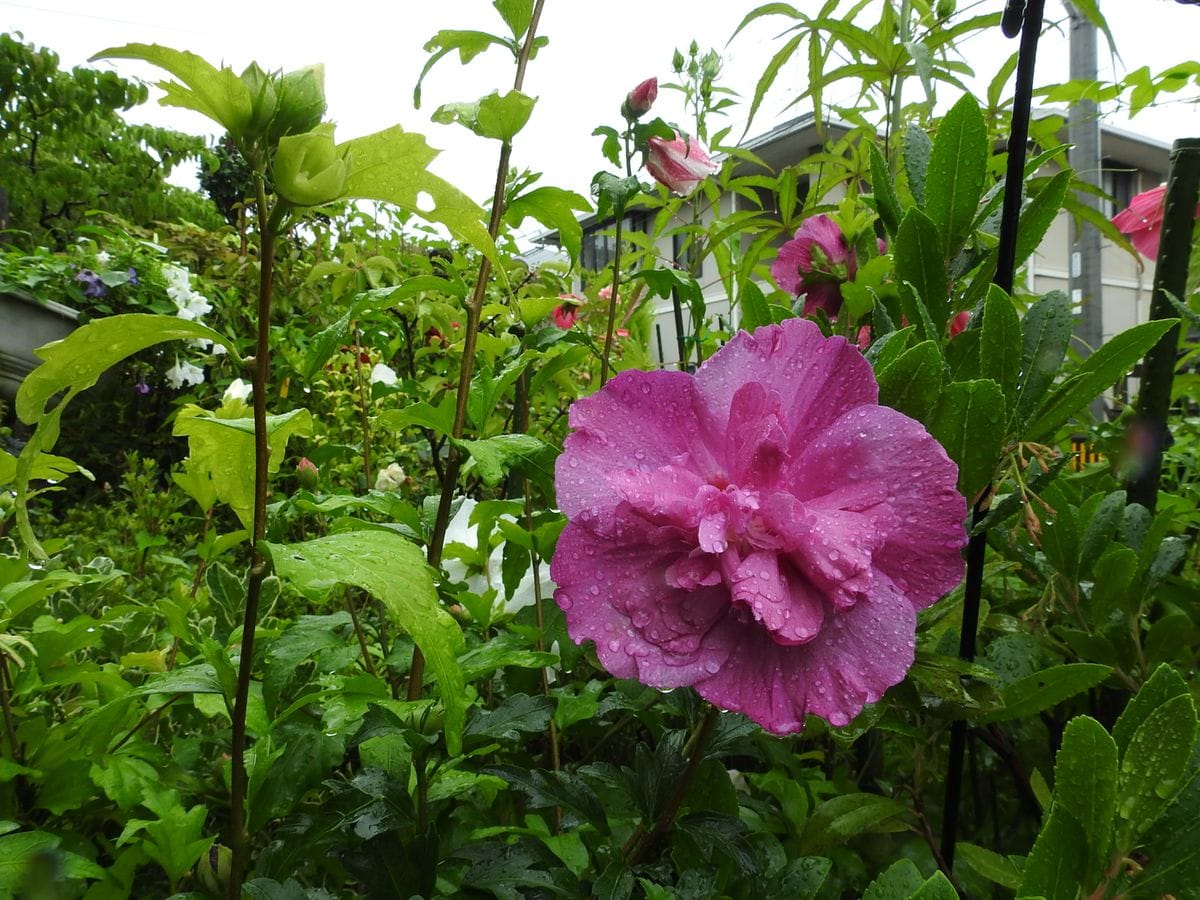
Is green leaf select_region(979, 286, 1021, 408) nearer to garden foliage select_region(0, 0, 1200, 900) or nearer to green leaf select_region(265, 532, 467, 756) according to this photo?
garden foliage select_region(0, 0, 1200, 900)

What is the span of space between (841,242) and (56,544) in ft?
2.78

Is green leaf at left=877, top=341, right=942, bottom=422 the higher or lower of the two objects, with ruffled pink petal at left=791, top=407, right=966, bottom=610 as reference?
higher

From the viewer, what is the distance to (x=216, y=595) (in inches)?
29.6

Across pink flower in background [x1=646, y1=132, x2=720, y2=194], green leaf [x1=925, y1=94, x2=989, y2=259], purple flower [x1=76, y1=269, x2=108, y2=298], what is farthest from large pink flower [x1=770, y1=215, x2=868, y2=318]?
purple flower [x1=76, y1=269, x2=108, y2=298]

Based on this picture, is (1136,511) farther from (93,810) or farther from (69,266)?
(69,266)

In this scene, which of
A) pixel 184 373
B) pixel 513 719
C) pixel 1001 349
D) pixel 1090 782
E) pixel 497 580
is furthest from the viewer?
pixel 184 373

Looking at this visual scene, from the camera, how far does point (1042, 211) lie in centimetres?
46

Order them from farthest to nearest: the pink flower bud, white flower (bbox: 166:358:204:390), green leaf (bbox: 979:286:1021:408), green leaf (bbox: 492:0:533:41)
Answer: white flower (bbox: 166:358:204:390), the pink flower bud, green leaf (bbox: 492:0:533:41), green leaf (bbox: 979:286:1021:408)

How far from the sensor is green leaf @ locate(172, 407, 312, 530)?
0.47 metres

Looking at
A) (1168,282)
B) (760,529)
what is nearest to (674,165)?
(1168,282)

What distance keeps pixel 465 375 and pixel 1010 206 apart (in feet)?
1.34

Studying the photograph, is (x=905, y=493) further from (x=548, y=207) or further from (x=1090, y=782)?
(x=548, y=207)

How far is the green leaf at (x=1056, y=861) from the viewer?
308 millimetres

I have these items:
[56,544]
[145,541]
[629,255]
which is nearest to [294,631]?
[56,544]
